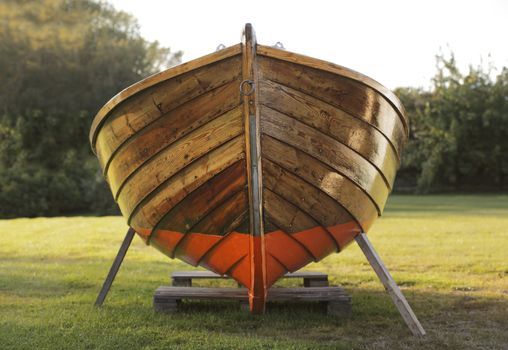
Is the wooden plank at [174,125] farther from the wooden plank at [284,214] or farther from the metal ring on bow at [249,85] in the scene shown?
the wooden plank at [284,214]

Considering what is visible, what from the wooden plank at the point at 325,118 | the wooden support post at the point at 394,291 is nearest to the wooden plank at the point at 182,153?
the wooden plank at the point at 325,118

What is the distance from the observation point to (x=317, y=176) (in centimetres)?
390

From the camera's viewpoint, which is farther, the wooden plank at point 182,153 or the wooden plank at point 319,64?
the wooden plank at point 182,153

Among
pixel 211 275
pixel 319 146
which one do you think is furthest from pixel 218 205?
pixel 211 275

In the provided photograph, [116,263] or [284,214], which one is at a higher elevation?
[284,214]

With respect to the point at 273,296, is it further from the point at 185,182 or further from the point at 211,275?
the point at 185,182

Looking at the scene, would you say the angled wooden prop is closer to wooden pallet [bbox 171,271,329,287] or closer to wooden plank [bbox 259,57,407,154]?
wooden plank [bbox 259,57,407,154]

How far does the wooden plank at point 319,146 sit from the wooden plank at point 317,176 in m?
0.03

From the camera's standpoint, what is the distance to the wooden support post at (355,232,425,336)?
4.05 metres

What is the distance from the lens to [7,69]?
24.2 m

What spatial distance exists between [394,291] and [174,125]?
186 centimetres

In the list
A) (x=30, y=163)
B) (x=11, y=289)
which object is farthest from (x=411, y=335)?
(x=30, y=163)

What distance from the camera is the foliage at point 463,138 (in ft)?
90.0

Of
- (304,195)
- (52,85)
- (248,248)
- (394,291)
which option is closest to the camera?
(304,195)
